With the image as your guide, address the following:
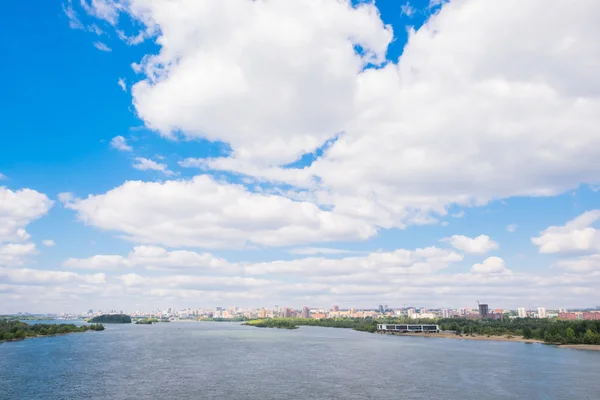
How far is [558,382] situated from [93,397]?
52553 millimetres

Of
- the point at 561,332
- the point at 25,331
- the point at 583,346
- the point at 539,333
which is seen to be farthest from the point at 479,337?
the point at 25,331

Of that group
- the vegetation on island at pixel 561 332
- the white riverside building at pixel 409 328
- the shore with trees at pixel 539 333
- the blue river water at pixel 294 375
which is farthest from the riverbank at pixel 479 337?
the blue river water at pixel 294 375

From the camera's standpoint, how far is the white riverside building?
16138 centimetres

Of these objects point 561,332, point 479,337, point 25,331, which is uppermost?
point 561,332

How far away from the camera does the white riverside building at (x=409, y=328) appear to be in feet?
529

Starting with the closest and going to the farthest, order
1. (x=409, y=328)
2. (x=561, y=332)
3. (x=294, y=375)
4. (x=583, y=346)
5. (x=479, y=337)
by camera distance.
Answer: (x=294, y=375), (x=583, y=346), (x=561, y=332), (x=479, y=337), (x=409, y=328)

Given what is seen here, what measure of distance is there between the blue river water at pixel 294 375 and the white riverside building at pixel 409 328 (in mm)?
75453

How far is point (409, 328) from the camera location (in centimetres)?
16600

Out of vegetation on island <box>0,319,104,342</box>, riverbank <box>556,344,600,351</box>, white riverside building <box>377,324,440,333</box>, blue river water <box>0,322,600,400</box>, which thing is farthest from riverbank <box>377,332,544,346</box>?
vegetation on island <box>0,319,104,342</box>

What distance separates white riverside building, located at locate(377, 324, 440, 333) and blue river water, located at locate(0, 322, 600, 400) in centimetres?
7545

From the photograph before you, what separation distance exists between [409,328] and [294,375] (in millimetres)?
120157

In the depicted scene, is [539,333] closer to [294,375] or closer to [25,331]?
[294,375]

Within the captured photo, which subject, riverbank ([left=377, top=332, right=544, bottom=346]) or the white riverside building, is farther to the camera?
the white riverside building

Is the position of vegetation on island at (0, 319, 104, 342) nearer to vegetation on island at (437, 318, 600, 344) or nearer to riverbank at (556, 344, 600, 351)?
vegetation on island at (437, 318, 600, 344)
